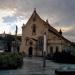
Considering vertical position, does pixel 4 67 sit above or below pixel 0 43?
below

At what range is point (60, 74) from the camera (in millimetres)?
23969

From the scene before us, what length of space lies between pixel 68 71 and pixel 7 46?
69335 mm

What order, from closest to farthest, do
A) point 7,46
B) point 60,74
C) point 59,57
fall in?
1. point 60,74
2. point 59,57
3. point 7,46

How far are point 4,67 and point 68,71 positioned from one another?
384 inches

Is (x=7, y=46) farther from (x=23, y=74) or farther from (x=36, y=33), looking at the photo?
(x=23, y=74)

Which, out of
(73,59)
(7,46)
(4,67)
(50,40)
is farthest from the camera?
(7,46)

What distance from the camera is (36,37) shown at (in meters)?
87.1

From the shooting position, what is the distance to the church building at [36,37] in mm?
83750

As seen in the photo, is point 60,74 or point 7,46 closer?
point 60,74

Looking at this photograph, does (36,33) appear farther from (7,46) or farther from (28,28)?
(7,46)

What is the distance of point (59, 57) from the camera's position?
54094 mm

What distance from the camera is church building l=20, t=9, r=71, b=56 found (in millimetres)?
83750

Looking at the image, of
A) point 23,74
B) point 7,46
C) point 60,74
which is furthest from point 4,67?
point 7,46

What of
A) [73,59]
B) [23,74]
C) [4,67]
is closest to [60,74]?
[23,74]
